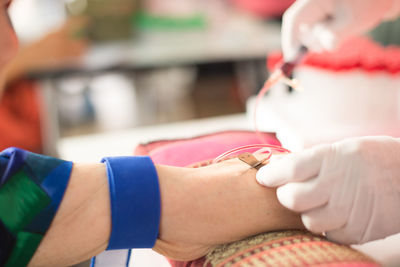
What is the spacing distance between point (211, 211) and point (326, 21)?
63cm

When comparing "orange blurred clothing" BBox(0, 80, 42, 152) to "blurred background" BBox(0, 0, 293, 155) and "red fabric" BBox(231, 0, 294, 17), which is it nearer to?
"blurred background" BBox(0, 0, 293, 155)

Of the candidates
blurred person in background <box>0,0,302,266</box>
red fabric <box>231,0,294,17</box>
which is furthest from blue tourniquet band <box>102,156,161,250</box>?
red fabric <box>231,0,294,17</box>

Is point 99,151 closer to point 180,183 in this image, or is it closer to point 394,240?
point 180,183

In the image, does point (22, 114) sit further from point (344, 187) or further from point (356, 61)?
point (344, 187)

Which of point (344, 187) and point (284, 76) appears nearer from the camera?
point (344, 187)

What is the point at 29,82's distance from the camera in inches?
72.4

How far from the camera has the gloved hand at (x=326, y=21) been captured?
93cm

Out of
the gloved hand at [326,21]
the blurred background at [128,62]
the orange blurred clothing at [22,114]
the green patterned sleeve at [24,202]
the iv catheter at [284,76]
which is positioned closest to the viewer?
the green patterned sleeve at [24,202]

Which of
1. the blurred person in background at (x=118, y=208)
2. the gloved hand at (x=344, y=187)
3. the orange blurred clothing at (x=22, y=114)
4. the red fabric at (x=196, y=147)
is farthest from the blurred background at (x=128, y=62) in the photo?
the gloved hand at (x=344, y=187)

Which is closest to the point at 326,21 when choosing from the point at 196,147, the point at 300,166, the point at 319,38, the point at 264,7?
the point at 319,38

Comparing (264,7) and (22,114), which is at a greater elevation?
(264,7)

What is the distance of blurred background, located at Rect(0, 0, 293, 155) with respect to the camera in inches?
71.9

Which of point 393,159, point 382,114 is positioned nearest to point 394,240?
point 393,159

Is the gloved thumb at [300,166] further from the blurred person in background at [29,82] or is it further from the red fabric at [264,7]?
the red fabric at [264,7]
